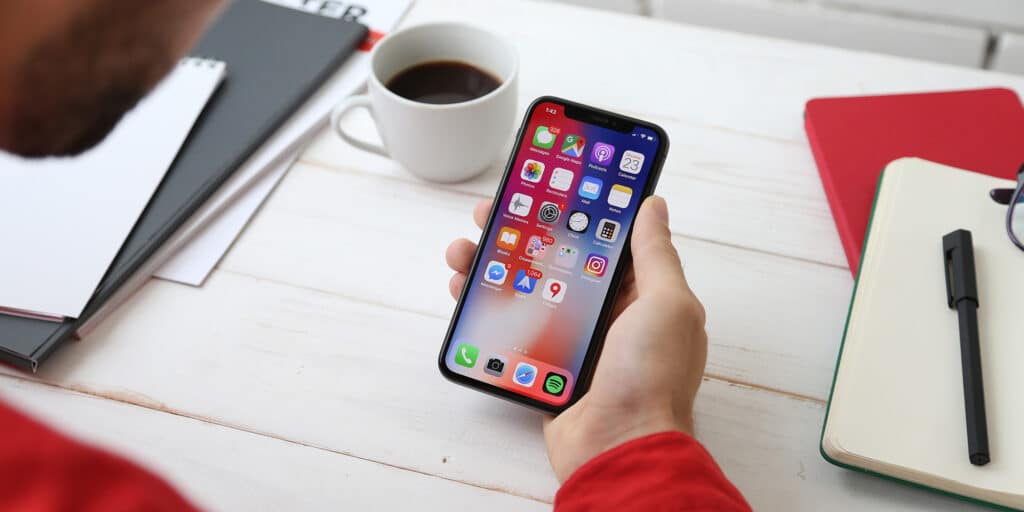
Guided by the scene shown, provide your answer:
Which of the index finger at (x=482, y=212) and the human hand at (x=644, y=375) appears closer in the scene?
the human hand at (x=644, y=375)

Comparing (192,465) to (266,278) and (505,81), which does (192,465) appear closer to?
(266,278)

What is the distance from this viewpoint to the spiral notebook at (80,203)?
58cm

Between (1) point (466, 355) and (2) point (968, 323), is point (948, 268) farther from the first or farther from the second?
(1) point (466, 355)

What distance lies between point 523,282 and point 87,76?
29 cm

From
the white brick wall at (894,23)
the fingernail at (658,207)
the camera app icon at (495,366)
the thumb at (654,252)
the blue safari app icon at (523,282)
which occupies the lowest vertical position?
the white brick wall at (894,23)

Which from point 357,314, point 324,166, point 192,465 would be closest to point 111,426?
point 192,465

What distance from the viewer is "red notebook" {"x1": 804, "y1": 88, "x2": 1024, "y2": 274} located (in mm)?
663

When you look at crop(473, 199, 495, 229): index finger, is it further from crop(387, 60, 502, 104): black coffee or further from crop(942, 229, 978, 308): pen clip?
crop(942, 229, 978, 308): pen clip

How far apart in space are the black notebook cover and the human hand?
1.10 feet

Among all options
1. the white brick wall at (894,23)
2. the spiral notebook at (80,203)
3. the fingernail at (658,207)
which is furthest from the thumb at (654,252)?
the white brick wall at (894,23)

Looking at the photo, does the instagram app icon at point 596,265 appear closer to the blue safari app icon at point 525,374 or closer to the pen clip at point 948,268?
the blue safari app icon at point 525,374

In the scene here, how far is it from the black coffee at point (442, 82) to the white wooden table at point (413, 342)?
0.07 m

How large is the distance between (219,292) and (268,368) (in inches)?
3.4

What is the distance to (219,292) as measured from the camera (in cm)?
61
